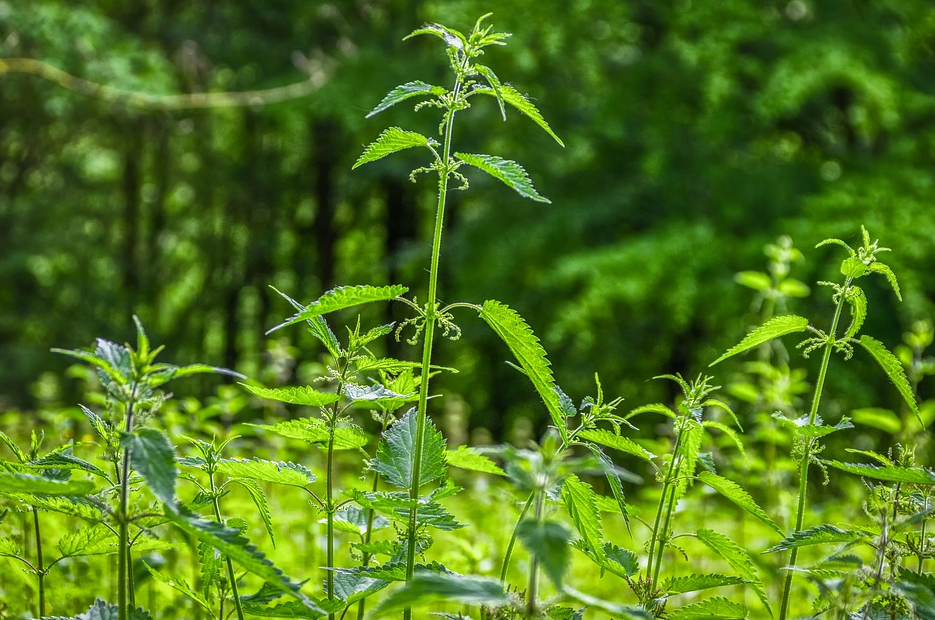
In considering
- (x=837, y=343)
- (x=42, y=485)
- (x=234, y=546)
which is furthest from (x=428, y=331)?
(x=837, y=343)

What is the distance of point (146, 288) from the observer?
Result: 11836 millimetres

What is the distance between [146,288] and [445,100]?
38.0ft

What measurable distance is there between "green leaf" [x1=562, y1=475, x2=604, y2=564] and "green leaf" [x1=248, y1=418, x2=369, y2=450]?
325 mm

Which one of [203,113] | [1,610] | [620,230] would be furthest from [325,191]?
[1,610]

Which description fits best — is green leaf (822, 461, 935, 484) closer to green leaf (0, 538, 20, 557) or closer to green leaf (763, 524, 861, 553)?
green leaf (763, 524, 861, 553)

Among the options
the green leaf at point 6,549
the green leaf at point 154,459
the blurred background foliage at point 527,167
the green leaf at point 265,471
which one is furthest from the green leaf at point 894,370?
the blurred background foliage at point 527,167

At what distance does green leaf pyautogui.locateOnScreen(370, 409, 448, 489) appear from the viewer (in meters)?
1.26

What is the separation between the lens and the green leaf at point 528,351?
1.09 meters

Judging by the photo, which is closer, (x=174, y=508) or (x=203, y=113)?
(x=174, y=508)

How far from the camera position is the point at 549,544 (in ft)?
2.69

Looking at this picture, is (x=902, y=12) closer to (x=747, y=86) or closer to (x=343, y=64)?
(x=747, y=86)

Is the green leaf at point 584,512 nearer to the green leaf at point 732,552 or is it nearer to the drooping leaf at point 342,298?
the green leaf at point 732,552

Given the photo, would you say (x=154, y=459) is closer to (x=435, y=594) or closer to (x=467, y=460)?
(x=435, y=594)

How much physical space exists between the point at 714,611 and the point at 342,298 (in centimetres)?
68
